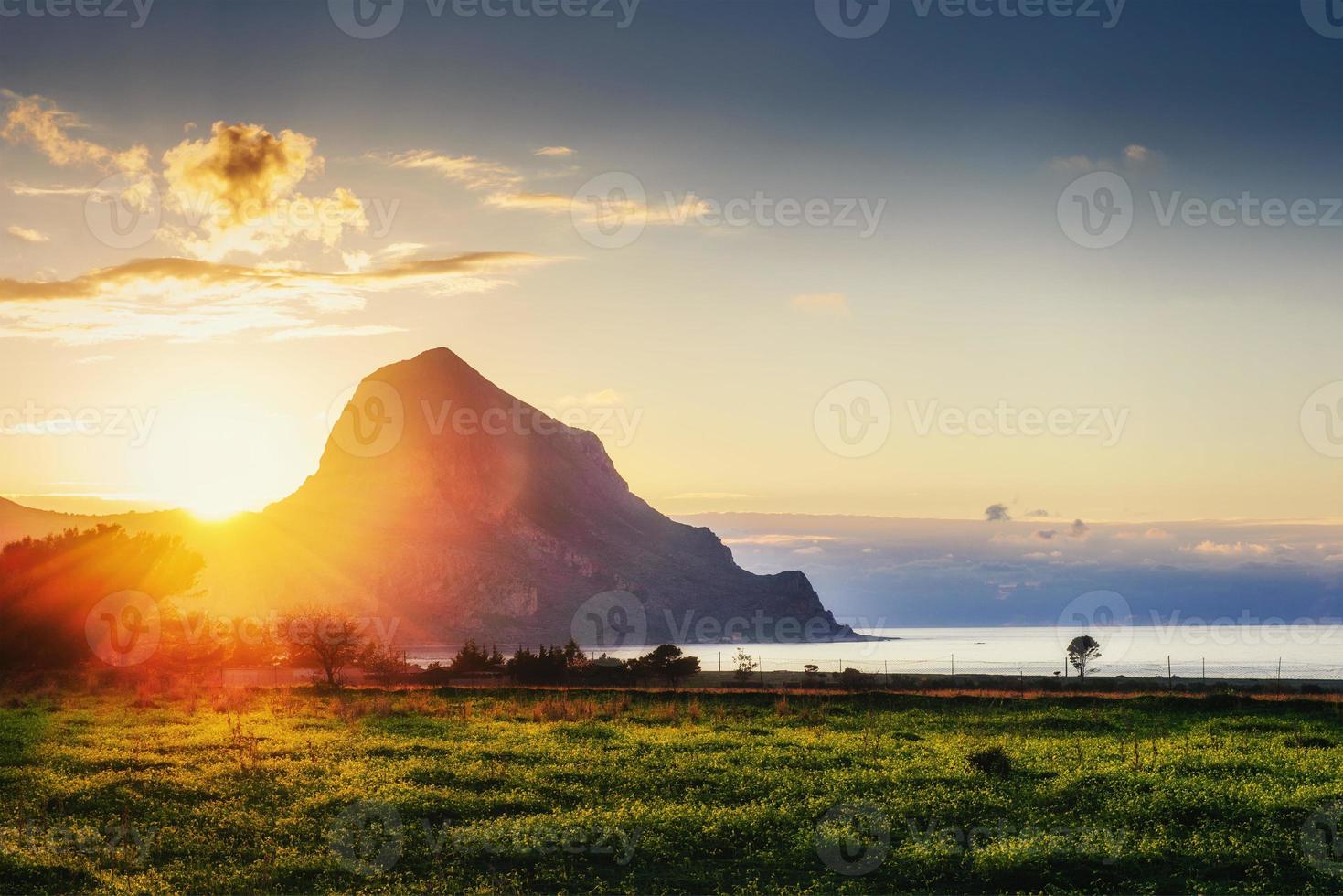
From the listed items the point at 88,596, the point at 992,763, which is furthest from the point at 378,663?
the point at 992,763

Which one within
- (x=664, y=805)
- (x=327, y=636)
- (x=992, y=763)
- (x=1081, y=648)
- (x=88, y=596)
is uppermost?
(x=88, y=596)

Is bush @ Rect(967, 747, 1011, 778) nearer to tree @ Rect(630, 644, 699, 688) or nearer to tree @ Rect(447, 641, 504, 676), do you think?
tree @ Rect(630, 644, 699, 688)

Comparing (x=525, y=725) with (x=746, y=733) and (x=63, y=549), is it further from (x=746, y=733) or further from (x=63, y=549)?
(x=63, y=549)

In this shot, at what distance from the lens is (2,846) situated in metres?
22.7

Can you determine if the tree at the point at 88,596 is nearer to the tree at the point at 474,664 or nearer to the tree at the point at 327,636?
the tree at the point at 327,636

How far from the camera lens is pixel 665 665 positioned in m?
112

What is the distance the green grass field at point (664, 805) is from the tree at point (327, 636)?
50.6 m

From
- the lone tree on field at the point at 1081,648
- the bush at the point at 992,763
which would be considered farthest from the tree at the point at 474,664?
the bush at the point at 992,763

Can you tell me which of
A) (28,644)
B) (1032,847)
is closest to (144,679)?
(28,644)

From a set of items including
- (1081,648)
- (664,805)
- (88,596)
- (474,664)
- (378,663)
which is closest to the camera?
(664,805)

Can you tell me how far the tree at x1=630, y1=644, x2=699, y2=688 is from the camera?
10989 cm

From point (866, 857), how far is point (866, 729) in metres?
21.7

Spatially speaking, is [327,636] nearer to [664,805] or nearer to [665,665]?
[665,665]

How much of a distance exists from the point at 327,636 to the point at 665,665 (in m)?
33.5
